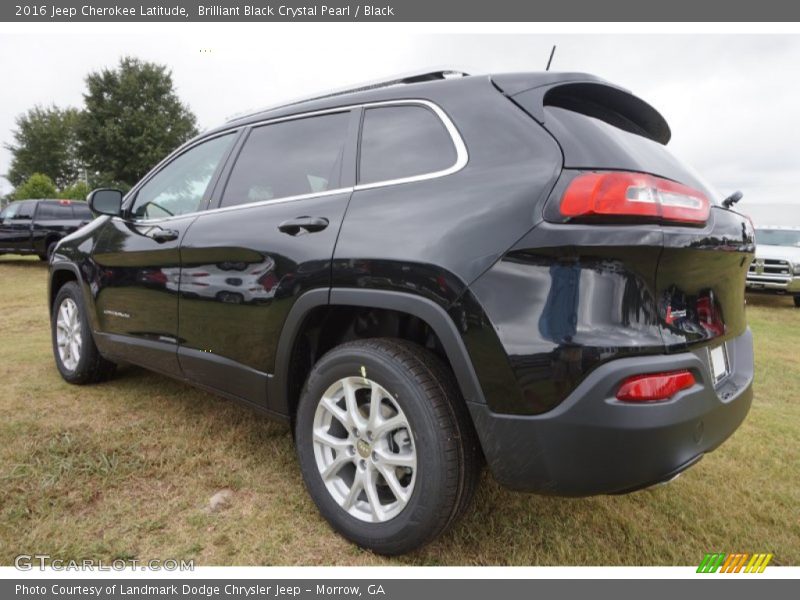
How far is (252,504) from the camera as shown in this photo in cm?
227

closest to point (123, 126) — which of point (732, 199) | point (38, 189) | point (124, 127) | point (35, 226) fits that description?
point (124, 127)

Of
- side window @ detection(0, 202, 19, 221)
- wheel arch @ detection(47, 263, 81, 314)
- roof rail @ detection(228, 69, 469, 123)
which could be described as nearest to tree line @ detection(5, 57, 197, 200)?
side window @ detection(0, 202, 19, 221)

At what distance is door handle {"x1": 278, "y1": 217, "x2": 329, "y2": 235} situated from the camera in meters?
2.08

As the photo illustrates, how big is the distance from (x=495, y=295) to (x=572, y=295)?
0.76ft

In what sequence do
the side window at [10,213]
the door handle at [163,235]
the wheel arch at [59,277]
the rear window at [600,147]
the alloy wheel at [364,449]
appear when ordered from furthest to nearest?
the side window at [10,213] → the wheel arch at [59,277] → the door handle at [163,235] → the alloy wheel at [364,449] → the rear window at [600,147]

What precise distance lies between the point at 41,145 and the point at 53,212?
36.8m

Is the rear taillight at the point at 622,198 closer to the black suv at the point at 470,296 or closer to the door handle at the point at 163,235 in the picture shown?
the black suv at the point at 470,296

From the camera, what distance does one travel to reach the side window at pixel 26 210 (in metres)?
12.8

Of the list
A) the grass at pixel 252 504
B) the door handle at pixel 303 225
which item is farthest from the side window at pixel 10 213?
the door handle at pixel 303 225

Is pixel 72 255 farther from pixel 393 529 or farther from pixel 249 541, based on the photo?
pixel 393 529

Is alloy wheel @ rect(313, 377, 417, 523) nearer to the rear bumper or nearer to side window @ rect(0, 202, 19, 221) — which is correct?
the rear bumper

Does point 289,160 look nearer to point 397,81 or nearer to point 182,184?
point 397,81

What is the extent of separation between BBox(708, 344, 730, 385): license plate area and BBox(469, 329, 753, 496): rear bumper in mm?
76

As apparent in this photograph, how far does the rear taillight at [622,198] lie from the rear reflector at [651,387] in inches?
18.7
